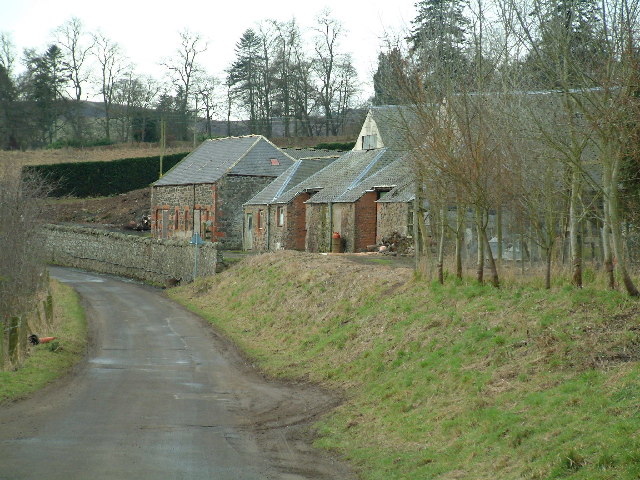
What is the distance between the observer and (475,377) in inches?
491

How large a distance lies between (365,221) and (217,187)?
1528 cm

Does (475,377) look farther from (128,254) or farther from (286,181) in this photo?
(128,254)

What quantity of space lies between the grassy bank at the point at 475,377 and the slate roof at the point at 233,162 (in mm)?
30844

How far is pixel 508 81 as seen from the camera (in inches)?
772

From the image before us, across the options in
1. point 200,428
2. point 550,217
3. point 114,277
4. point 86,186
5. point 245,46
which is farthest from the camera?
point 245,46

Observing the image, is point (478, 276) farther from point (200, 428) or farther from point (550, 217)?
point (200, 428)

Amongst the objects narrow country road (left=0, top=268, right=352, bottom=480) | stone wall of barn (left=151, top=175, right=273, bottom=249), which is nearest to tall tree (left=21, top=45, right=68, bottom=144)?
stone wall of barn (left=151, top=175, right=273, bottom=249)

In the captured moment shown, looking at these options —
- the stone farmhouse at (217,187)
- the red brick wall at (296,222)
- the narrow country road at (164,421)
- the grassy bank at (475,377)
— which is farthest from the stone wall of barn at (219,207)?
the grassy bank at (475,377)

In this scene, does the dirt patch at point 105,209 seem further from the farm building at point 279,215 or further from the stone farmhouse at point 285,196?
the farm building at point 279,215

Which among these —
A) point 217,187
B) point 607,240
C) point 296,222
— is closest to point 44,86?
point 217,187

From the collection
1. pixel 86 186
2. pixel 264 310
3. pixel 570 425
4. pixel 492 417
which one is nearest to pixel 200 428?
pixel 492 417

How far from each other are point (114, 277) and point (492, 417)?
40.7 meters

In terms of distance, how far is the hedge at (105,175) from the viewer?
71.2 meters

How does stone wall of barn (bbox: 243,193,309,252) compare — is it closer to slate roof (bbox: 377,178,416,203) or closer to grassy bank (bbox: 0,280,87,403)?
slate roof (bbox: 377,178,416,203)
